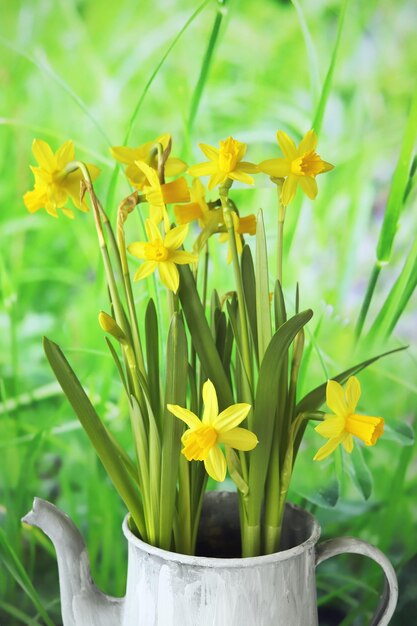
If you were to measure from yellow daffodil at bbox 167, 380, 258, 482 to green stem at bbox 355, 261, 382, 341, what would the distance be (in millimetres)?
347

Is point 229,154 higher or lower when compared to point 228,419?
higher

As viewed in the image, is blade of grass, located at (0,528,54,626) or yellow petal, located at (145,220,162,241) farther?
blade of grass, located at (0,528,54,626)

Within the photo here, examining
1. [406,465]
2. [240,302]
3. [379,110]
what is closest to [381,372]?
[406,465]

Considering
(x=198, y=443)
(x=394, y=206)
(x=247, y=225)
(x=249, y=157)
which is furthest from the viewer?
(x=249, y=157)

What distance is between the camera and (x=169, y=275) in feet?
1.54

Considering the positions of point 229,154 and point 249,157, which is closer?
point 229,154

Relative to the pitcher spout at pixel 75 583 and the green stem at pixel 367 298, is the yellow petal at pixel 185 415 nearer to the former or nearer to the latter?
the pitcher spout at pixel 75 583

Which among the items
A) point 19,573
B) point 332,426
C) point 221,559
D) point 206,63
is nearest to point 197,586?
point 221,559

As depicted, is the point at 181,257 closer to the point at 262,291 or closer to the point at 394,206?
the point at 262,291

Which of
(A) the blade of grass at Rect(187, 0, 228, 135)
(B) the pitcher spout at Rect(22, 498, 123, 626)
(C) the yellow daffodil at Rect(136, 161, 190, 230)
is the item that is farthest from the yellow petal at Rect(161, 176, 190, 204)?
(A) the blade of grass at Rect(187, 0, 228, 135)

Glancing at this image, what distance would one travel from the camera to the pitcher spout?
20.2 inches

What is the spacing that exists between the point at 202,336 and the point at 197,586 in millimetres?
158

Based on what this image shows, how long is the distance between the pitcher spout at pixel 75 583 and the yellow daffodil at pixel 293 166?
0.27m

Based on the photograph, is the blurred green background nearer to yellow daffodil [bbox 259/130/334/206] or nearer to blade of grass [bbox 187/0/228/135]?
blade of grass [bbox 187/0/228/135]
